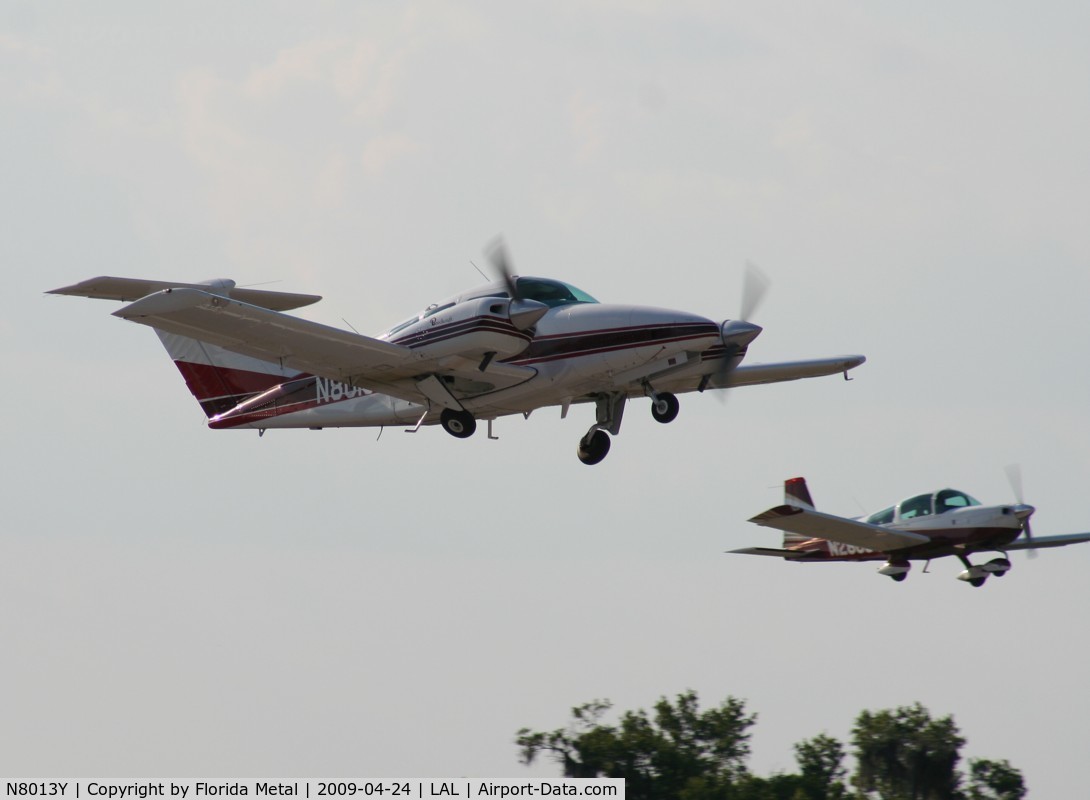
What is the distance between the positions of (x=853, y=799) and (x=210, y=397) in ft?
85.7

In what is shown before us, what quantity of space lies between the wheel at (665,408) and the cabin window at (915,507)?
1309 cm

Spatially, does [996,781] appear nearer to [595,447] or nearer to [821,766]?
[821,766]

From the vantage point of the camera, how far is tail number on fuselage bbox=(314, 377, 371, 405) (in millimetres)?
25703

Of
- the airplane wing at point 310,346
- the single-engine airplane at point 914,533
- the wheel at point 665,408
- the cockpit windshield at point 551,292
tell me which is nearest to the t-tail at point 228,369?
the airplane wing at point 310,346

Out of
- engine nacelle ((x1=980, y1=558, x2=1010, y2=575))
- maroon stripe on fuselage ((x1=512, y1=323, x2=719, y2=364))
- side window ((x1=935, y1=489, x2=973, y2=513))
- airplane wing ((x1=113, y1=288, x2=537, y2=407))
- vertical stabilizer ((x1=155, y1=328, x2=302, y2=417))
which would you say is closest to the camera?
airplane wing ((x1=113, y1=288, x2=537, y2=407))

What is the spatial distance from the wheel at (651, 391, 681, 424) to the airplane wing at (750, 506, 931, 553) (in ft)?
33.5

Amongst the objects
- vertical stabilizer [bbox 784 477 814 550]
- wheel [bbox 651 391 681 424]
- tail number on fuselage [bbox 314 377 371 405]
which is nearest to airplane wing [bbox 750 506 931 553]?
vertical stabilizer [bbox 784 477 814 550]

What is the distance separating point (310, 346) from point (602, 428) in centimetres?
482

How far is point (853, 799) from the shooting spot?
152ft

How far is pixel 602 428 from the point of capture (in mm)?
25156

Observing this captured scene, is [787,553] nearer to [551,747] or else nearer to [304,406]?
[551,747]

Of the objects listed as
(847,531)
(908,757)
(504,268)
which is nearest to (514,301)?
(504,268)

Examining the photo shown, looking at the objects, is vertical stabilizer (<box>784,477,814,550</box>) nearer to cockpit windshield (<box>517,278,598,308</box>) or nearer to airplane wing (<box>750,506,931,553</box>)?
airplane wing (<box>750,506,931,553</box>)

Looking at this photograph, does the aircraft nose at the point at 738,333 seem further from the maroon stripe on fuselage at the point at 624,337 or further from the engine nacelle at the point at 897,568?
the engine nacelle at the point at 897,568
